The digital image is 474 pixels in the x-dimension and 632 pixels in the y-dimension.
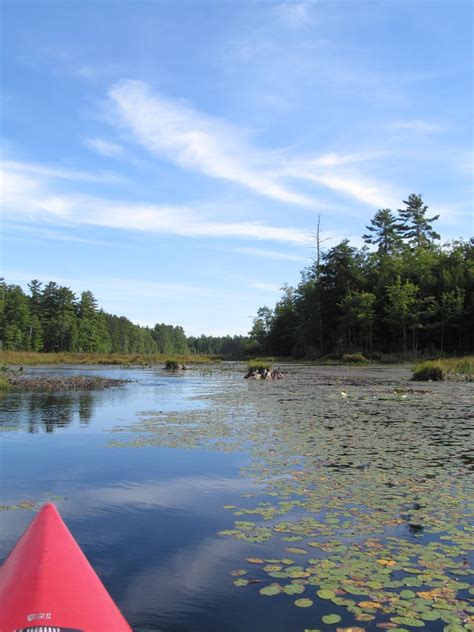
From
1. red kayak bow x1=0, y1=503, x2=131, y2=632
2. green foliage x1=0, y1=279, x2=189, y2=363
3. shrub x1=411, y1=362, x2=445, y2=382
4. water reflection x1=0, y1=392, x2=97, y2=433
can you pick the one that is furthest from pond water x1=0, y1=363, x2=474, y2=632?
green foliage x1=0, y1=279, x2=189, y2=363

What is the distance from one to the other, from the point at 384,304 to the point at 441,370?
30511 mm

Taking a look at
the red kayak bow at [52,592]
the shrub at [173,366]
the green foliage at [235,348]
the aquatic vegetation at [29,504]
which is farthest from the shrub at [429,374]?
the green foliage at [235,348]

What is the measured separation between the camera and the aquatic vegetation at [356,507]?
12.8ft

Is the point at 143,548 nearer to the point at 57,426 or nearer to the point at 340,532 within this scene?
the point at 340,532

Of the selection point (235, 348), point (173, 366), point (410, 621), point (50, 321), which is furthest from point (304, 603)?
point (235, 348)

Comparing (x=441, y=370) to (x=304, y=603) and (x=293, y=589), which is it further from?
(x=304, y=603)

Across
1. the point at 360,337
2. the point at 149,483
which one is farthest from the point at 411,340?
the point at 149,483

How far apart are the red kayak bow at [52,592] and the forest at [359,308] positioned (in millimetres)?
50170

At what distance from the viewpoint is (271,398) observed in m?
18.6

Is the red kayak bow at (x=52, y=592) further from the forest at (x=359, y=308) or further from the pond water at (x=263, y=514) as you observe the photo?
the forest at (x=359, y=308)

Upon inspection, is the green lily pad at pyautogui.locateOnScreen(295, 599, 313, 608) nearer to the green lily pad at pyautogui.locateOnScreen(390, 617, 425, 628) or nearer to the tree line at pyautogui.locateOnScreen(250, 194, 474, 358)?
the green lily pad at pyautogui.locateOnScreen(390, 617, 425, 628)

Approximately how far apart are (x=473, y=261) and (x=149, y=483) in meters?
53.6

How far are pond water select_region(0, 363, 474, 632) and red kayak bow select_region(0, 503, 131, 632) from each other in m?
0.58

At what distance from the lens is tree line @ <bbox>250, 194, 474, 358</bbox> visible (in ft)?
168
